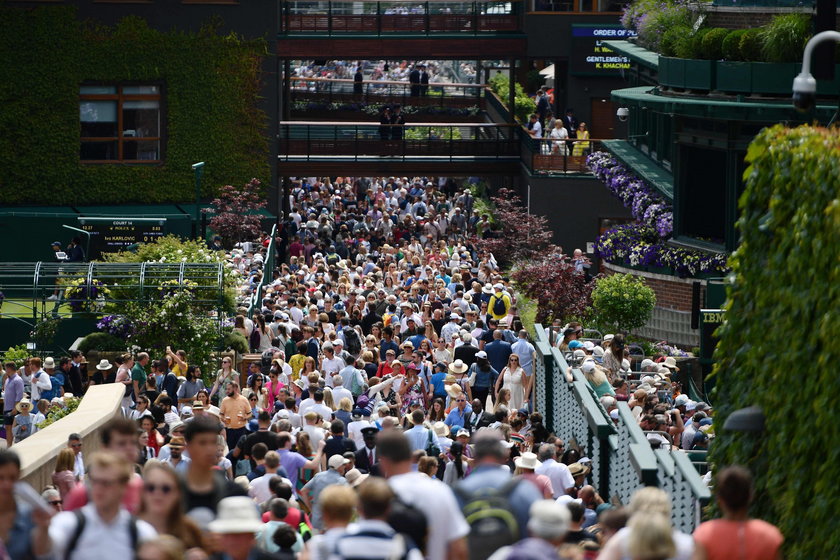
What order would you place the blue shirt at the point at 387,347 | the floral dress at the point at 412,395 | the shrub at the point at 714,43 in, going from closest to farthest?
the floral dress at the point at 412,395 → the blue shirt at the point at 387,347 → the shrub at the point at 714,43

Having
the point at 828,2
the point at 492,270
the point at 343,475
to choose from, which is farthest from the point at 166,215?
the point at 343,475

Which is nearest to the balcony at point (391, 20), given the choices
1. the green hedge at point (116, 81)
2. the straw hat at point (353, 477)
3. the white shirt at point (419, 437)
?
the green hedge at point (116, 81)

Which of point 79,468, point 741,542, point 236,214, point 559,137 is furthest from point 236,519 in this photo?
point 559,137

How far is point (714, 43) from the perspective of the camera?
1055 inches

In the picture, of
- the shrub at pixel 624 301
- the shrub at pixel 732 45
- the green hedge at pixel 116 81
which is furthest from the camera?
the green hedge at pixel 116 81

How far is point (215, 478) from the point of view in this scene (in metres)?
9.68

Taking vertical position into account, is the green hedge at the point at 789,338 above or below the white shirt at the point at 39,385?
above

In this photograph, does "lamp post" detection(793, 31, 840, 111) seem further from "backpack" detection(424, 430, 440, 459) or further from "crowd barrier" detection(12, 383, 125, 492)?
"crowd barrier" detection(12, 383, 125, 492)

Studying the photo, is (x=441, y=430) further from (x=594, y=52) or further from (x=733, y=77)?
(x=594, y=52)

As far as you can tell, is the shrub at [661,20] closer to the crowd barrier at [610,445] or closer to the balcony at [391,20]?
the crowd barrier at [610,445]

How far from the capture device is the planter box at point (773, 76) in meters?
25.3

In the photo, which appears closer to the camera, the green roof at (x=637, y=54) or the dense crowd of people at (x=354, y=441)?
the dense crowd of people at (x=354, y=441)

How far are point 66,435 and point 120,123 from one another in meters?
25.2

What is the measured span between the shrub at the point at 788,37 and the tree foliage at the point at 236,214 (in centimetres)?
1720
